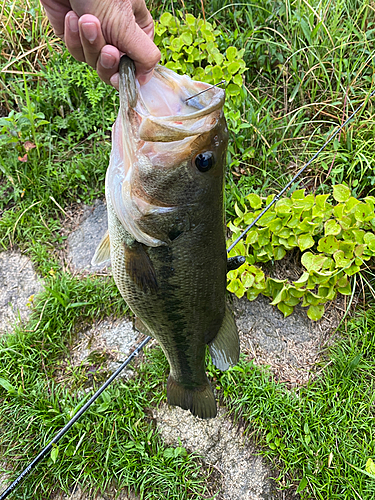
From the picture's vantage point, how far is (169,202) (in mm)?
1416

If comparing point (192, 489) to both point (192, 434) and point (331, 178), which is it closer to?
point (192, 434)

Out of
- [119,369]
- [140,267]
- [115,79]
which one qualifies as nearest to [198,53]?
[115,79]

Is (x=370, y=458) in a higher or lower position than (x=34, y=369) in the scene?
lower

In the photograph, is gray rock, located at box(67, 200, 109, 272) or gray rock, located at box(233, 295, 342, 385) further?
gray rock, located at box(67, 200, 109, 272)

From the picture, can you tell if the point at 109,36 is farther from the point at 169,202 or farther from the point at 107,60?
the point at 169,202

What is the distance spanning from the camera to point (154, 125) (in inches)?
50.9

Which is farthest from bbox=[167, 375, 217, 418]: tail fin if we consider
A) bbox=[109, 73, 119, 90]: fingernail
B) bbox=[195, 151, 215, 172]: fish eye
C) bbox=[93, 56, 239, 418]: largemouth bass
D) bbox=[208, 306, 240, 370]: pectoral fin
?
bbox=[109, 73, 119, 90]: fingernail

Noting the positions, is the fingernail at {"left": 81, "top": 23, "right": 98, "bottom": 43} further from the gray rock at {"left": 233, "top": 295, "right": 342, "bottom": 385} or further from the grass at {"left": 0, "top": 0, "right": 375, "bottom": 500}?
the gray rock at {"left": 233, "top": 295, "right": 342, "bottom": 385}

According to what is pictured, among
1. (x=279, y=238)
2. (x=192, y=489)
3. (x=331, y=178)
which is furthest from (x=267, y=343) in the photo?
(x=331, y=178)

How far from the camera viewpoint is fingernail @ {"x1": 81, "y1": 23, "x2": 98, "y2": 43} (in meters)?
1.26

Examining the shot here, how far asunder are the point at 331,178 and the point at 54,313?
2567mm

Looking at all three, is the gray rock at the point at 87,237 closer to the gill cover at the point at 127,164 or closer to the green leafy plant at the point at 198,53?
the green leafy plant at the point at 198,53

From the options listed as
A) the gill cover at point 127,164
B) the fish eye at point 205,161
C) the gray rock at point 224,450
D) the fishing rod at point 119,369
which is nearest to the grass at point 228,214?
the gray rock at point 224,450

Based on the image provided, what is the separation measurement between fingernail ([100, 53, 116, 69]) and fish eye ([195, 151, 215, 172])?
484 mm
